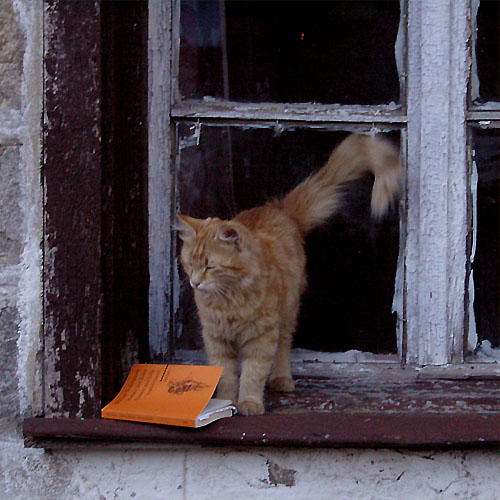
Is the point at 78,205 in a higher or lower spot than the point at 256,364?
higher

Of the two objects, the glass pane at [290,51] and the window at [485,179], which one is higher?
the glass pane at [290,51]

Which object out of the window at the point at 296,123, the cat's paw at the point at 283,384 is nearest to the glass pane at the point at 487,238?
the window at the point at 296,123

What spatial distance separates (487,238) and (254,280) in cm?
79

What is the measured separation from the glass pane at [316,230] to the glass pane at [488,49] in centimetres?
34

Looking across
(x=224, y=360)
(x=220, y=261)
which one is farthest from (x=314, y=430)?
(x=220, y=261)

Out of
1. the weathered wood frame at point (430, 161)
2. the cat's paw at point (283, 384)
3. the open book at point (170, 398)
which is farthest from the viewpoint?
A: the weathered wood frame at point (430, 161)

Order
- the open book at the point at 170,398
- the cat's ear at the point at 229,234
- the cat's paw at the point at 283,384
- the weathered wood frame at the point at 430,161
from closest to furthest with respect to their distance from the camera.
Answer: the open book at the point at 170,398 → the cat's ear at the point at 229,234 → the cat's paw at the point at 283,384 → the weathered wood frame at the point at 430,161

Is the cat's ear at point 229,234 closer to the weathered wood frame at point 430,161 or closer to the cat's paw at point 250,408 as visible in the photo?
the weathered wood frame at point 430,161

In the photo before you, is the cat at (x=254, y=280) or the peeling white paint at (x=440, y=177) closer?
the cat at (x=254, y=280)

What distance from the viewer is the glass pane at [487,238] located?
5.98 ft

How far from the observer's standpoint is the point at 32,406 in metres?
1.48

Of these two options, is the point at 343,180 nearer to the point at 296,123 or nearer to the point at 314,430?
the point at 296,123

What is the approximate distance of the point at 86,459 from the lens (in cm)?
147

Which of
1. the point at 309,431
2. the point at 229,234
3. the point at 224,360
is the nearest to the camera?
the point at 309,431
